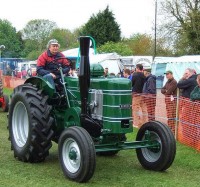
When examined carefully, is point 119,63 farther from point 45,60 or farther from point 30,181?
point 30,181

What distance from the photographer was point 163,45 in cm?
4291

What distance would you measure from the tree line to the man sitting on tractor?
31471mm

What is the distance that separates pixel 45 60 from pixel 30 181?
2.08m

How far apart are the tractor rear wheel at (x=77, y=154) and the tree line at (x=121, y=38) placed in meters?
32.6

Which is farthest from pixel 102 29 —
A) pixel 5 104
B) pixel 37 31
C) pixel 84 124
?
pixel 84 124

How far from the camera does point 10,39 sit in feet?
280

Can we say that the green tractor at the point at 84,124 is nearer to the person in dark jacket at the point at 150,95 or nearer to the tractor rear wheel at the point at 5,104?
the person in dark jacket at the point at 150,95

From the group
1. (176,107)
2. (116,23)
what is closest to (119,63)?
(176,107)

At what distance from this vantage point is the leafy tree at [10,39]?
8150cm

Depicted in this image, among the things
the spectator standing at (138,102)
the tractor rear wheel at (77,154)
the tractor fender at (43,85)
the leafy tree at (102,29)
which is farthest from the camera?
the leafy tree at (102,29)

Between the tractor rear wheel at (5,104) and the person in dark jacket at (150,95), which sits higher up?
the person in dark jacket at (150,95)

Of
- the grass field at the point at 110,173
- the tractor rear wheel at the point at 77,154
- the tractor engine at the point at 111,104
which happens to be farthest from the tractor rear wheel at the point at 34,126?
the tractor engine at the point at 111,104

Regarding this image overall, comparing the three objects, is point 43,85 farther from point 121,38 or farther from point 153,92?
point 121,38

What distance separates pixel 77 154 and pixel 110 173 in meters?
0.72
